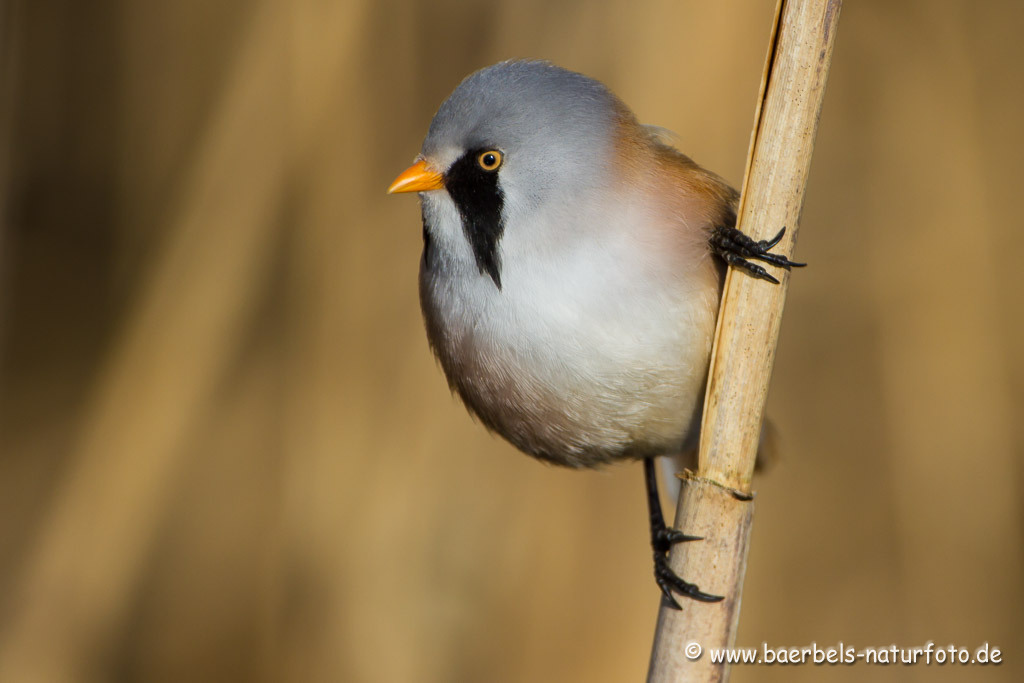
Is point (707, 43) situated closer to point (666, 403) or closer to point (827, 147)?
point (827, 147)

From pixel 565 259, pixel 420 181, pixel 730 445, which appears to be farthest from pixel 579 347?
pixel 420 181

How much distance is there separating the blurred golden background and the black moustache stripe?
1.05m

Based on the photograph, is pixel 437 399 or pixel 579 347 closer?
pixel 579 347

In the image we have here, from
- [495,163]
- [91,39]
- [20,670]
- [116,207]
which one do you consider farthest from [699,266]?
[91,39]

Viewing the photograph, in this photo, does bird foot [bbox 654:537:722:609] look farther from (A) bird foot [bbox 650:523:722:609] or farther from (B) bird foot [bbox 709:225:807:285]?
(B) bird foot [bbox 709:225:807:285]

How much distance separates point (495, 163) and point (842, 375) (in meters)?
1.89

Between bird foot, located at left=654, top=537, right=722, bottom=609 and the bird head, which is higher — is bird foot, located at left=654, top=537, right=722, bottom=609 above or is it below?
below

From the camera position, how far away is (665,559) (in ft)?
6.15

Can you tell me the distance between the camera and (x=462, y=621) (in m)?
2.73

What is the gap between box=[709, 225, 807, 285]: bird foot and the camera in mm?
1403

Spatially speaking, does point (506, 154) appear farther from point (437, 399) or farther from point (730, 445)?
point (437, 399)

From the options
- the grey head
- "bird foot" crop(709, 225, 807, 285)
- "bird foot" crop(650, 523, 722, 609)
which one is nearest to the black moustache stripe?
the grey head

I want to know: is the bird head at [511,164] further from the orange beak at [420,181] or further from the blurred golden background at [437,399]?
the blurred golden background at [437,399]

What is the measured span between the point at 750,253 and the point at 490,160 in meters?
0.44
